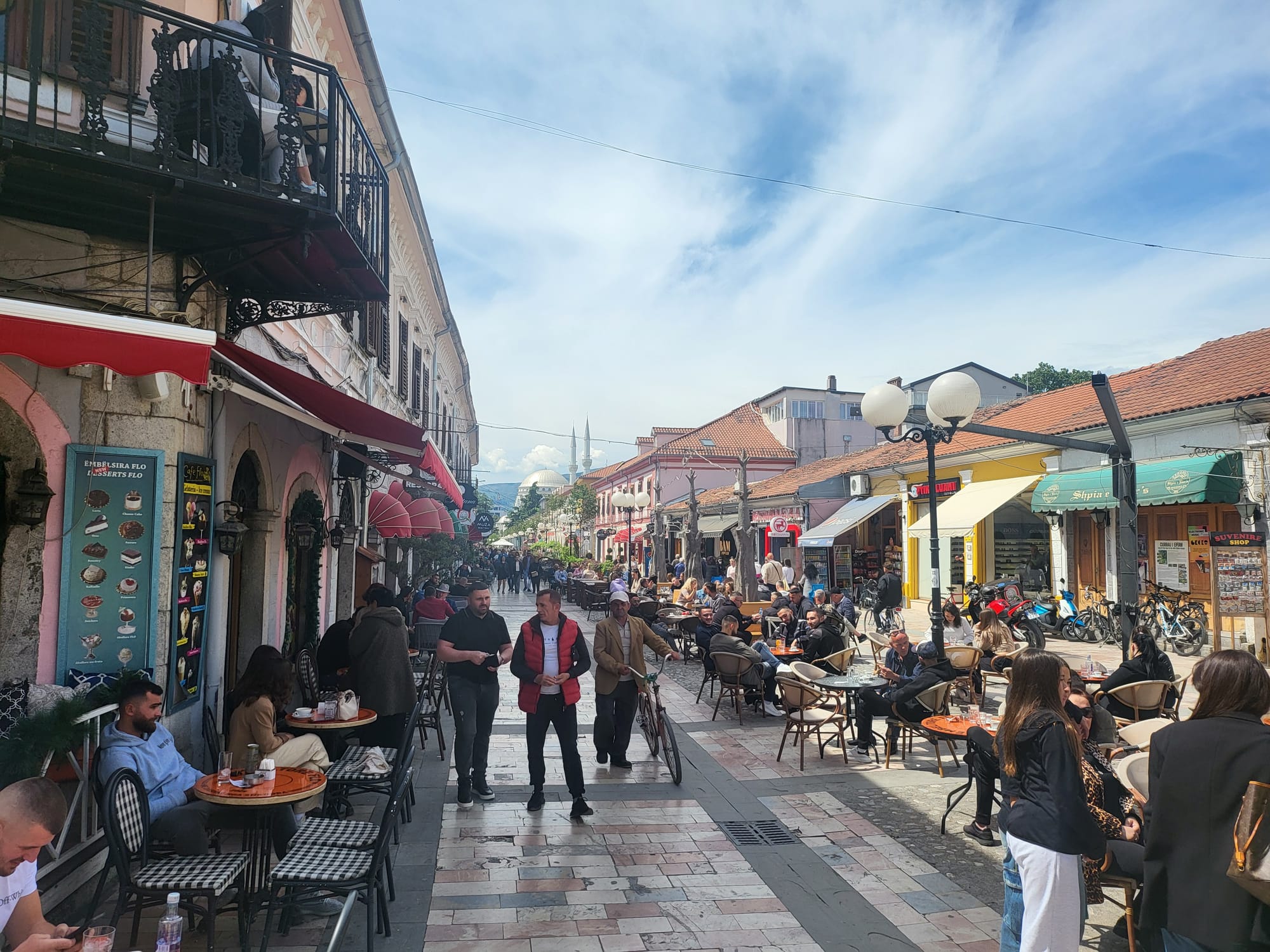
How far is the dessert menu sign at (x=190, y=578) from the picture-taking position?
5809mm

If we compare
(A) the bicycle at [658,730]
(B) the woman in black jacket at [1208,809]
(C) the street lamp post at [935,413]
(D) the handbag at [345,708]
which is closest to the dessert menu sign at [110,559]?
(D) the handbag at [345,708]

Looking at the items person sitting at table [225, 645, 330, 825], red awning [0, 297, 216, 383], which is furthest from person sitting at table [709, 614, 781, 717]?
red awning [0, 297, 216, 383]

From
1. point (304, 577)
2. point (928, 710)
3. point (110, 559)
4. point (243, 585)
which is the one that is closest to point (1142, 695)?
point (928, 710)

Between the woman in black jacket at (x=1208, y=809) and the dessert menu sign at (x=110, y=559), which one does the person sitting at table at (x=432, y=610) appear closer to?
the dessert menu sign at (x=110, y=559)

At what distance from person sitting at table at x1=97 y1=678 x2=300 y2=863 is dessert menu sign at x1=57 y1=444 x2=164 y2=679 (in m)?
1.05

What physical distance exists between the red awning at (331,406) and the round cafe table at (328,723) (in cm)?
227

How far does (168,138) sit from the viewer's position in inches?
195

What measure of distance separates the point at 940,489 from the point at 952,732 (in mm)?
16274

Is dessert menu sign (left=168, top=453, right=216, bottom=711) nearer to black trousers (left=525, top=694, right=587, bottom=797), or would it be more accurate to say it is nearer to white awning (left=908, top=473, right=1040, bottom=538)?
black trousers (left=525, top=694, right=587, bottom=797)

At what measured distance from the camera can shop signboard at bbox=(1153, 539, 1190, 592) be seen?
14.4 metres

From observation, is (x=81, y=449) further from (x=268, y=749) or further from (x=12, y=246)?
(x=268, y=749)

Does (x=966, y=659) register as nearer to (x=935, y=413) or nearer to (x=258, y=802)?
(x=935, y=413)

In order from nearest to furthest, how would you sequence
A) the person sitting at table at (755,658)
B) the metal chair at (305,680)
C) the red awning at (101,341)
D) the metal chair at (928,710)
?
1. the red awning at (101,341)
2. the metal chair at (928,710)
3. the metal chair at (305,680)
4. the person sitting at table at (755,658)

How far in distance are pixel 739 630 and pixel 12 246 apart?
871cm
